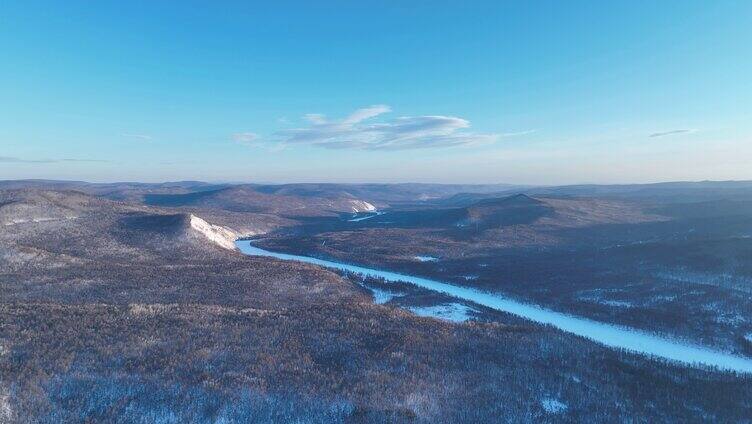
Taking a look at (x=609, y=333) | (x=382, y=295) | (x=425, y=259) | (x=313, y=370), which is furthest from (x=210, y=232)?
(x=609, y=333)

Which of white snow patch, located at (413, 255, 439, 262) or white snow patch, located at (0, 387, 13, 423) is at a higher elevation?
white snow patch, located at (0, 387, 13, 423)

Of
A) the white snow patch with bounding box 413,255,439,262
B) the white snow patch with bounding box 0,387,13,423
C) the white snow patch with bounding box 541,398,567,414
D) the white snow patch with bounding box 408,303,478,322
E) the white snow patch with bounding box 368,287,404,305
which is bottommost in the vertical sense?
the white snow patch with bounding box 368,287,404,305

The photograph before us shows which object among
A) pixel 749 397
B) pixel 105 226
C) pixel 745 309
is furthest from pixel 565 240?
pixel 105 226

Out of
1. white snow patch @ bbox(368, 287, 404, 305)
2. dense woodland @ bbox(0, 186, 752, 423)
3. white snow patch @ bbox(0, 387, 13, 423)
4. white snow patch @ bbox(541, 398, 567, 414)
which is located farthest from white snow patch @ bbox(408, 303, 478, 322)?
white snow patch @ bbox(0, 387, 13, 423)

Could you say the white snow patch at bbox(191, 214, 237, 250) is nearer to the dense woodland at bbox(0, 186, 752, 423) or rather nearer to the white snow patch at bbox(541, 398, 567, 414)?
the dense woodland at bbox(0, 186, 752, 423)

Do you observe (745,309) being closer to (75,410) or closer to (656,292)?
(656,292)
